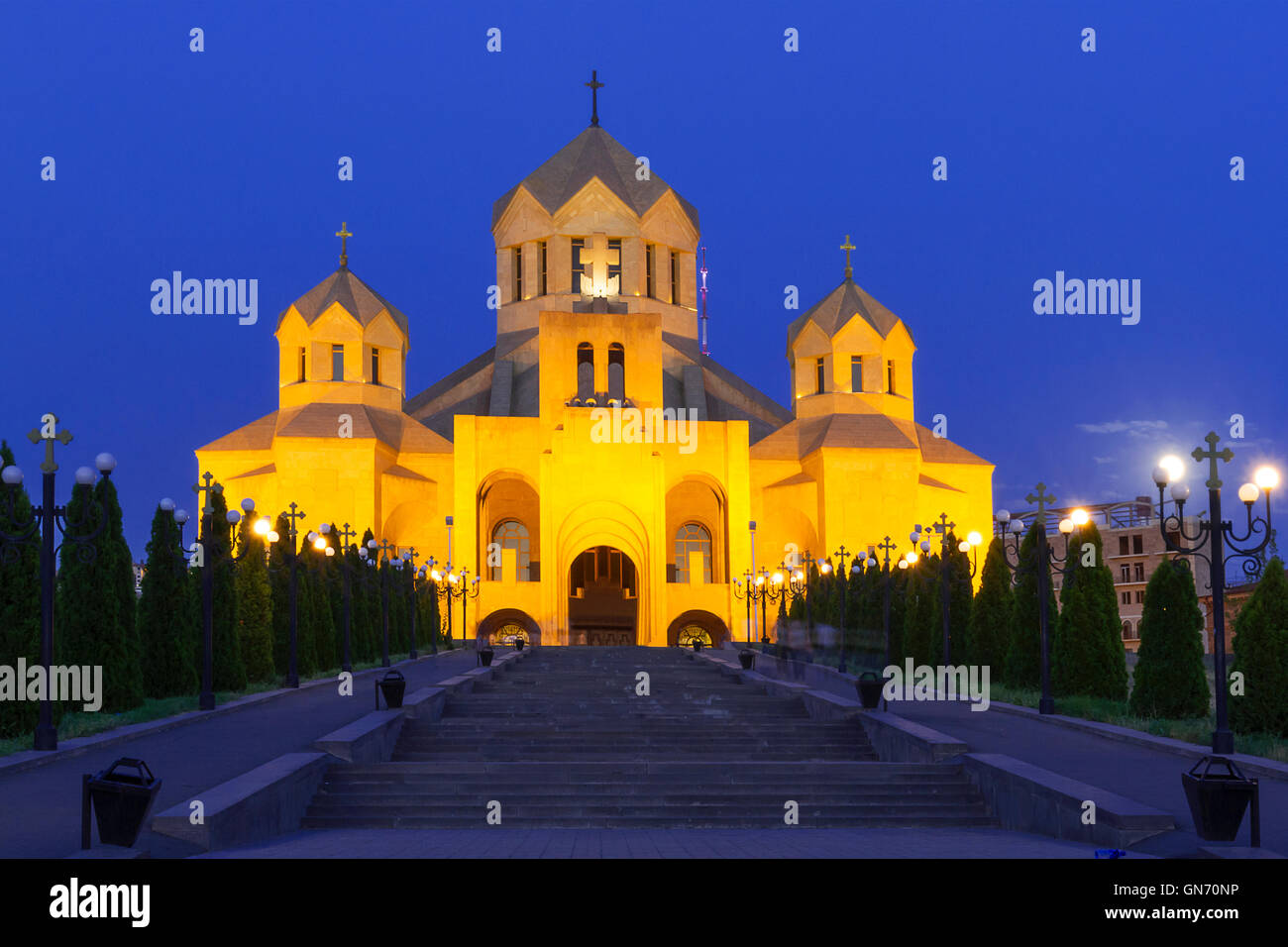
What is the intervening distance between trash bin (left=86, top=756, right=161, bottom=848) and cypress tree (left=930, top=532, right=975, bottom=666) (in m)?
16.9

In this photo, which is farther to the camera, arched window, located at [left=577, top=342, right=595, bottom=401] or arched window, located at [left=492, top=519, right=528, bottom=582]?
arched window, located at [left=492, top=519, right=528, bottom=582]

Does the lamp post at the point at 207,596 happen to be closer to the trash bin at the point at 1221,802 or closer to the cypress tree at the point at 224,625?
the cypress tree at the point at 224,625

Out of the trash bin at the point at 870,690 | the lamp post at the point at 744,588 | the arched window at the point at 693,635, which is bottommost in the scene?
the arched window at the point at 693,635

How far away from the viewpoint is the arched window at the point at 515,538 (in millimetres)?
51844

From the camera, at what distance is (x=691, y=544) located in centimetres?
5300

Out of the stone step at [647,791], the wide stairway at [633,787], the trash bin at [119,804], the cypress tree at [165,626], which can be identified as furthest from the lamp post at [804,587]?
the trash bin at [119,804]

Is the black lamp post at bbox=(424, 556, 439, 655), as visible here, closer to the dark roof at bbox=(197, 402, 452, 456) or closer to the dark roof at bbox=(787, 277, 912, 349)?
the dark roof at bbox=(197, 402, 452, 456)

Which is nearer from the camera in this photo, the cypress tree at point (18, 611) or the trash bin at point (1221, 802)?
the trash bin at point (1221, 802)

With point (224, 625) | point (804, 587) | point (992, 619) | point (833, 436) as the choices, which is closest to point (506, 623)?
point (833, 436)

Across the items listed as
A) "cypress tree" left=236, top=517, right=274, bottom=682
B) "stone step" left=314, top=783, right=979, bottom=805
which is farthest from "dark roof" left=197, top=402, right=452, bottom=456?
"stone step" left=314, top=783, right=979, bottom=805

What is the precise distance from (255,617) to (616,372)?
32.0 metres

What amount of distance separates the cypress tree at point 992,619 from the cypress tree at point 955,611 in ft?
1.78

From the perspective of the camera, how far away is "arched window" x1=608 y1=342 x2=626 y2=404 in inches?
1897
